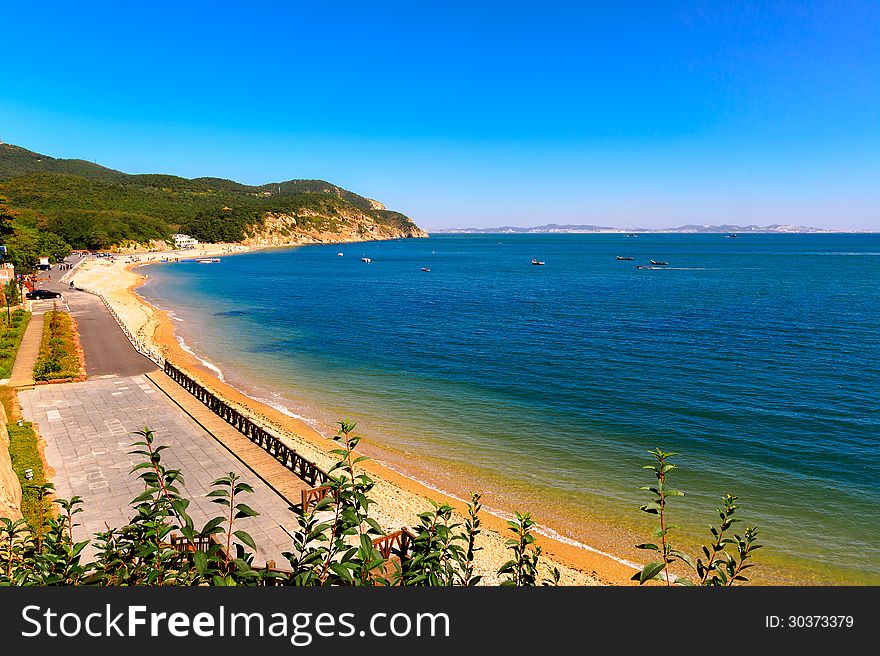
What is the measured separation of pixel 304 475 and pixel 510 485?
8870 mm

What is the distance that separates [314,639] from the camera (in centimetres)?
315

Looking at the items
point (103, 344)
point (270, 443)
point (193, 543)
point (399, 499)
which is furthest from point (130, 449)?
point (103, 344)

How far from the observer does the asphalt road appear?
3353cm

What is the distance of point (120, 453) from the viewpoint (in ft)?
65.7

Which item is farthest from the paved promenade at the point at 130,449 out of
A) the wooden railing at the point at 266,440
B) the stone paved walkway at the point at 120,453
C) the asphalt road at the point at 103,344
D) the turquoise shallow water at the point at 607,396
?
the turquoise shallow water at the point at 607,396

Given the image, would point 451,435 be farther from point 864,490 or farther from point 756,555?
point 864,490

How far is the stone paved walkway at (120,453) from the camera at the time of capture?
15.2 m

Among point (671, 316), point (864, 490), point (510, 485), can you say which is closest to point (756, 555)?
point (864, 490)

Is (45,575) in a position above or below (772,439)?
above

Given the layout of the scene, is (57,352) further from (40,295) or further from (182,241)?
(182,241)

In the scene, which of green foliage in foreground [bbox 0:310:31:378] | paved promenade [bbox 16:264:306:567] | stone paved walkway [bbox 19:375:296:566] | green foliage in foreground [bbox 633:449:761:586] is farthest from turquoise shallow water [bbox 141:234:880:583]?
green foliage in foreground [bbox 633:449:761:586]

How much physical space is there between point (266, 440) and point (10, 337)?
3252 cm

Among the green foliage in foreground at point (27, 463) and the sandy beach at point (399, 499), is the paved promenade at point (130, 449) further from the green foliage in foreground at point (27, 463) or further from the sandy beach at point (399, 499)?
the sandy beach at point (399, 499)

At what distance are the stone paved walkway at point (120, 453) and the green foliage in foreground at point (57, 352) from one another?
215cm
